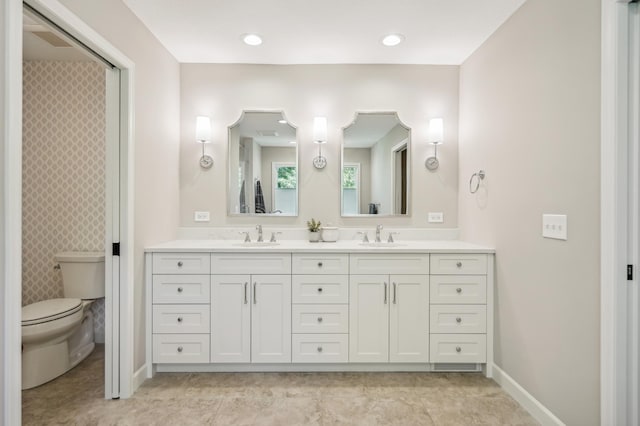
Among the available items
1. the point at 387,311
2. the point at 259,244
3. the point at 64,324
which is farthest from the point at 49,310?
the point at 387,311

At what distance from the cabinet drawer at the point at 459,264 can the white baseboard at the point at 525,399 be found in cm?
67

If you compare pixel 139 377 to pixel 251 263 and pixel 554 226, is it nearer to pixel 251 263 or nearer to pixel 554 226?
pixel 251 263

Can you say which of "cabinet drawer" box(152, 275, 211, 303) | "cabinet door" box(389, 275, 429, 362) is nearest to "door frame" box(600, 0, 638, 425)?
"cabinet door" box(389, 275, 429, 362)

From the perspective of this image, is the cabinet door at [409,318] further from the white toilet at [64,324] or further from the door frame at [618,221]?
the white toilet at [64,324]

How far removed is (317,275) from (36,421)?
69.8 inches

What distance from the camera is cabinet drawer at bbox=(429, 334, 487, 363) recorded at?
232 cm

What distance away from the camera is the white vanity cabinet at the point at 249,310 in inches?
90.4

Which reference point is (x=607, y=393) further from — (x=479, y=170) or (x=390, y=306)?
(x=479, y=170)

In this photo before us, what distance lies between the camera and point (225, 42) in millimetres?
2510

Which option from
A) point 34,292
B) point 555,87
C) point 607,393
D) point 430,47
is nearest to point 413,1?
point 430,47

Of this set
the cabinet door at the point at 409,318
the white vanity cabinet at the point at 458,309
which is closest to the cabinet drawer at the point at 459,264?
the white vanity cabinet at the point at 458,309

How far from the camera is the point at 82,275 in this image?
257cm

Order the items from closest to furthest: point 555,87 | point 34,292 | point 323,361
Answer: point 555,87
point 323,361
point 34,292

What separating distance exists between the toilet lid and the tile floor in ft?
1.50
